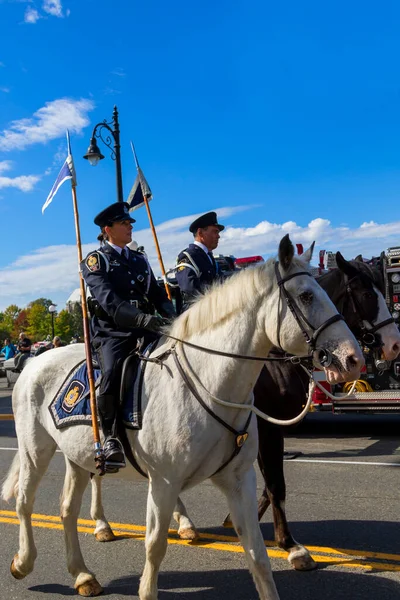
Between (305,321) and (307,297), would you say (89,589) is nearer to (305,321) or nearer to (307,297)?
(305,321)

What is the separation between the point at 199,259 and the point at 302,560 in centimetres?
260

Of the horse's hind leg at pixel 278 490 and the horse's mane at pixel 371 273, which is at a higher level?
the horse's mane at pixel 371 273

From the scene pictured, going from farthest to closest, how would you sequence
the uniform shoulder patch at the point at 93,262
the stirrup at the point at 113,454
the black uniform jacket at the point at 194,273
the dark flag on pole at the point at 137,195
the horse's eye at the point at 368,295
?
1. the dark flag on pole at the point at 137,195
2. the horse's eye at the point at 368,295
3. the black uniform jacket at the point at 194,273
4. the uniform shoulder patch at the point at 93,262
5. the stirrup at the point at 113,454

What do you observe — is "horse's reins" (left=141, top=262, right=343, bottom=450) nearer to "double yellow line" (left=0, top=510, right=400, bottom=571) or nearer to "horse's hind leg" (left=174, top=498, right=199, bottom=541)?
"double yellow line" (left=0, top=510, right=400, bottom=571)

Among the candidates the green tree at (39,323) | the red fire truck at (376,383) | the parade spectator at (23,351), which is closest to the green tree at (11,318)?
the green tree at (39,323)

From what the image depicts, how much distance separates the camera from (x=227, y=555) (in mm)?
4805

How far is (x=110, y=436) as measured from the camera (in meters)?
3.81

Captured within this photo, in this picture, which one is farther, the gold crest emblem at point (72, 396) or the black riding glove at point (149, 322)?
the gold crest emblem at point (72, 396)

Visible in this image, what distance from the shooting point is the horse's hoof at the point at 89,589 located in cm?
419

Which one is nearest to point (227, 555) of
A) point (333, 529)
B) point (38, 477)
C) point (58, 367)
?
point (333, 529)

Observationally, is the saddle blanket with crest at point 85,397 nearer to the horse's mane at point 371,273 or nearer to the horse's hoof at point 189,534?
the horse's hoof at point 189,534

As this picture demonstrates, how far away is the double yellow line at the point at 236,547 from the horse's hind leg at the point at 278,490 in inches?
7.3

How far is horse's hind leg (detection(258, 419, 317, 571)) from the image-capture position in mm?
4449

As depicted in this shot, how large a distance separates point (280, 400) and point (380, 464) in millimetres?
3370
